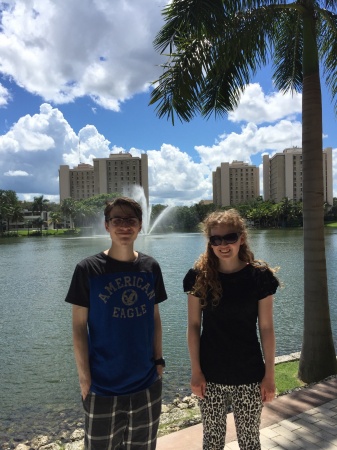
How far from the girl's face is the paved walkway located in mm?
2000

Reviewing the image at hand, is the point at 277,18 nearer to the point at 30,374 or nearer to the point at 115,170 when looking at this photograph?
the point at 30,374

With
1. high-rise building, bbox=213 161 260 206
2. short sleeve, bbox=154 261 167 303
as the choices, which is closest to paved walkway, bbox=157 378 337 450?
short sleeve, bbox=154 261 167 303

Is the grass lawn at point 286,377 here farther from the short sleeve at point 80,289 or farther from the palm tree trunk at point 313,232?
the short sleeve at point 80,289

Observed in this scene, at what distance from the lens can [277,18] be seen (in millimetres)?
5965

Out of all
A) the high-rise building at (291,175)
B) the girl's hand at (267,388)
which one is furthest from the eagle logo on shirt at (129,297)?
the high-rise building at (291,175)

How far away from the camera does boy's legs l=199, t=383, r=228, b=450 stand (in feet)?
8.84

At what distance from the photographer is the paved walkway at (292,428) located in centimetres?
363

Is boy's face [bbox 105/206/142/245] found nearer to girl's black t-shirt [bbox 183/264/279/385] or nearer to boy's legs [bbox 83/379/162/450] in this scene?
girl's black t-shirt [bbox 183/264/279/385]

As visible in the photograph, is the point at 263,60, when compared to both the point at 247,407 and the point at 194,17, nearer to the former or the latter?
the point at 194,17

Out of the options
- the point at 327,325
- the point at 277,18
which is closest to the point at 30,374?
the point at 327,325

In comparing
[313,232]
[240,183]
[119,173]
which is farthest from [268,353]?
[240,183]

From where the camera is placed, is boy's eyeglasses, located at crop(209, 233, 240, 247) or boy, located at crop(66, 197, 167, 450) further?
boy's eyeglasses, located at crop(209, 233, 240, 247)

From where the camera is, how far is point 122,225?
273cm

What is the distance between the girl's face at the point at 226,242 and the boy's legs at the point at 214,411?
0.89 metres
